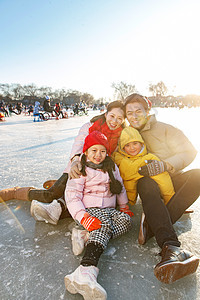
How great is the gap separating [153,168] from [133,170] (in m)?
0.20

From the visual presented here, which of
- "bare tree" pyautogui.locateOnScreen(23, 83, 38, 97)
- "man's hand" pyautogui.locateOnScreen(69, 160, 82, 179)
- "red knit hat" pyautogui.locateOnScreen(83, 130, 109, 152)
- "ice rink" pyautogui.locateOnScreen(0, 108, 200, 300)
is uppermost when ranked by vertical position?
"bare tree" pyautogui.locateOnScreen(23, 83, 38, 97)

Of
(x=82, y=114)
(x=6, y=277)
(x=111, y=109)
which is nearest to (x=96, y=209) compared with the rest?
(x=6, y=277)

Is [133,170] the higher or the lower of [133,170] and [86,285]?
the higher

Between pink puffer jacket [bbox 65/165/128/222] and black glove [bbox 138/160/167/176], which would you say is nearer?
pink puffer jacket [bbox 65/165/128/222]

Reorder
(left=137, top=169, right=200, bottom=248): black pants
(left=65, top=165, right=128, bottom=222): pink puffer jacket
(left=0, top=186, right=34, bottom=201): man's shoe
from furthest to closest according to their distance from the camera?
(left=0, top=186, right=34, bottom=201): man's shoe → (left=65, top=165, right=128, bottom=222): pink puffer jacket → (left=137, top=169, right=200, bottom=248): black pants

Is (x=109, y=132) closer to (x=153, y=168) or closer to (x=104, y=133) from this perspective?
(x=104, y=133)

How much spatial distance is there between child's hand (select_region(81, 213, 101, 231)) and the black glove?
0.62 m

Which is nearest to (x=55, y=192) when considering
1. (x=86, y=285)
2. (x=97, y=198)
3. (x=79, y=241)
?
(x=97, y=198)

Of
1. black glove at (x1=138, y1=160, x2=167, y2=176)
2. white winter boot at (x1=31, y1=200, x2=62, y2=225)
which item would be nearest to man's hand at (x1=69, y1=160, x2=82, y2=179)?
white winter boot at (x1=31, y1=200, x2=62, y2=225)

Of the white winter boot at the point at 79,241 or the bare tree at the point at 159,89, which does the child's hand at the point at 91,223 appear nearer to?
the white winter boot at the point at 79,241

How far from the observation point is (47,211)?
1.80 metres

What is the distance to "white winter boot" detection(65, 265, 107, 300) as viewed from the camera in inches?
42.1

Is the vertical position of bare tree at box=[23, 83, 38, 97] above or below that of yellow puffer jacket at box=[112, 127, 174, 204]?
above

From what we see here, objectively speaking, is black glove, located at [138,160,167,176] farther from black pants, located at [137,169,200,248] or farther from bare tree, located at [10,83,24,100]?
bare tree, located at [10,83,24,100]
